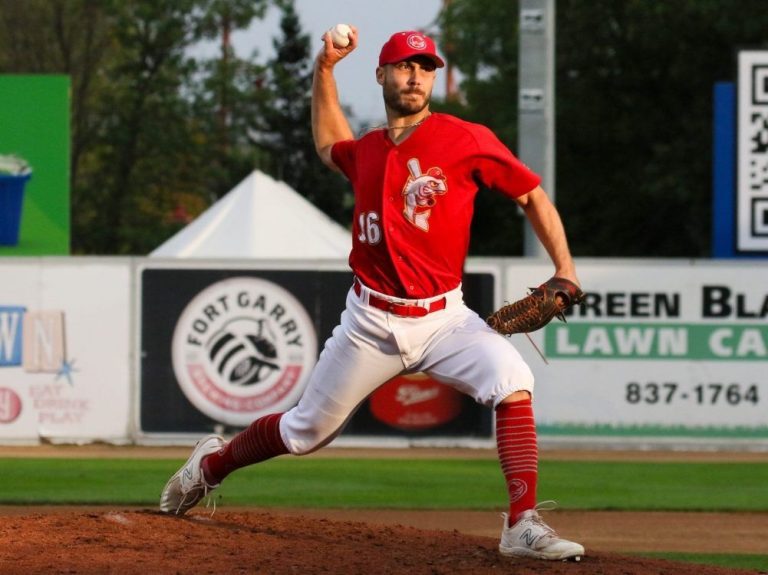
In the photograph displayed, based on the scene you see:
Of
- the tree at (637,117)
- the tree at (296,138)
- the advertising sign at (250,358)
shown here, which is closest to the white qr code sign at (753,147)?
the advertising sign at (250,358)

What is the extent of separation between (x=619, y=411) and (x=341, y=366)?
878 centimetres

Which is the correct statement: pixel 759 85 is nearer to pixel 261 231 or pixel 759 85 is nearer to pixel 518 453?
pixel 261 231

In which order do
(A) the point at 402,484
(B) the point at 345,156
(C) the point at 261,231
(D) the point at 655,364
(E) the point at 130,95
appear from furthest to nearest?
(E) the point at 130,95 < (C) the point at 261,231 < (D) the point at 655,364 < (A) the point at 402,484 < (B) the point at 345,156

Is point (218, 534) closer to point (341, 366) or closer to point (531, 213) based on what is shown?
point (341, 366)

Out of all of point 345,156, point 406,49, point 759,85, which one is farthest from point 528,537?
point 759,85

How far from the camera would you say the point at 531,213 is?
19.3ft

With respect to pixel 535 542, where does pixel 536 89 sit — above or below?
above

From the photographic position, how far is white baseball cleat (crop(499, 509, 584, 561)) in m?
5.65

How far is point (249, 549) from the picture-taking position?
6.18 meters

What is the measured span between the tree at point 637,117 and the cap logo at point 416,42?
30.1 meters

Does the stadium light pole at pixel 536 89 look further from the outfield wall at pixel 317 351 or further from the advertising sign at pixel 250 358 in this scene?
the advertising sign at pixel 250 358

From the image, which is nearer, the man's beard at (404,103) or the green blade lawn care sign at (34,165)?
the man's beard at (404,103)

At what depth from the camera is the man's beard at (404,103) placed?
5812 millimetres

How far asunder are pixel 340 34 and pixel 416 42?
21.5 inches
